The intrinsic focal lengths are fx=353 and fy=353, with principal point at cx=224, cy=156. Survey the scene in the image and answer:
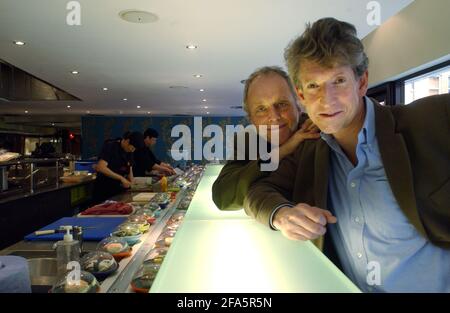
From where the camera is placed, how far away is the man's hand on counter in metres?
0.74

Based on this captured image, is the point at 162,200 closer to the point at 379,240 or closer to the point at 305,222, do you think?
the point at 379,240

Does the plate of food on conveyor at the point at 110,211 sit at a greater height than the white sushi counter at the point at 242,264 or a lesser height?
lesser

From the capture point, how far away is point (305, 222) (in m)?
0.76

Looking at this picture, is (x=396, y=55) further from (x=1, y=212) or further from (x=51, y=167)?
(x=51, y=167)

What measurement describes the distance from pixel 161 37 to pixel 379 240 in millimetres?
3569

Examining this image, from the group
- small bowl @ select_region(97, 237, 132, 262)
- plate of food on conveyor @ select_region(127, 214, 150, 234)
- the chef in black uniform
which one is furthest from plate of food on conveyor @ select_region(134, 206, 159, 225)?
the chef in black uniform

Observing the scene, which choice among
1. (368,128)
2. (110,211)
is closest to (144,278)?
(368,128)

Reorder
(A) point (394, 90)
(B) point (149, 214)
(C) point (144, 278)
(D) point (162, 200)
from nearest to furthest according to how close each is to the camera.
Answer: (C) point (144, 278) → (B) point (149, 214) → (D) point (162, 200) → (A) point (394, 90)

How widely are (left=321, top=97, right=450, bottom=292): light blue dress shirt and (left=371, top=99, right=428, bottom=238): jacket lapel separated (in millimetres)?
31

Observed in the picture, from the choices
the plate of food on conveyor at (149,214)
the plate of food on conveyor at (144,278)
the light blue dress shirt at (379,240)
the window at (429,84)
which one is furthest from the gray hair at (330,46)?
the window at (429,84)

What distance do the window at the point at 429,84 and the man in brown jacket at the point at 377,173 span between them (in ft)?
9.34

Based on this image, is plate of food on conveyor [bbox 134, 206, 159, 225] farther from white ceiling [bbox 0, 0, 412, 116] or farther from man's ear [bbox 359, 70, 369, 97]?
man's ear [bbox 359, 70, 369, 97]

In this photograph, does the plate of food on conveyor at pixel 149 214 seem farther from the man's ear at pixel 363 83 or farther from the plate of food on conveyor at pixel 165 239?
the man's ear at pixel 363 83

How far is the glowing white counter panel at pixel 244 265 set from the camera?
57cm
